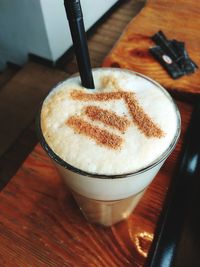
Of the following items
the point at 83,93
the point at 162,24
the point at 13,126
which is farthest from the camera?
the point at 13,126

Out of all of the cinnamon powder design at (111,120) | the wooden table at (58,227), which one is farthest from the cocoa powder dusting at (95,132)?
the wooden table at (58,227)

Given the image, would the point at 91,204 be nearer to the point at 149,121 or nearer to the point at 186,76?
the point at 149,121

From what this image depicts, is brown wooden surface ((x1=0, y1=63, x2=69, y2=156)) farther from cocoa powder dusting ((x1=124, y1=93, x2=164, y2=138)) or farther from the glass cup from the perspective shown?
cocoa powder dusting ((x1=124, y1=93, x2=164, y2=138))

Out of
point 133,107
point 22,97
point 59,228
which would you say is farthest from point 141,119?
point 22,97

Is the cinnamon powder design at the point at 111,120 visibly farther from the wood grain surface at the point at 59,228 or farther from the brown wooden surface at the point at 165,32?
the brown wooden surface at the point at 165,32

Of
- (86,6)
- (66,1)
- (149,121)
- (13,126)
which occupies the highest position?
(66,1)

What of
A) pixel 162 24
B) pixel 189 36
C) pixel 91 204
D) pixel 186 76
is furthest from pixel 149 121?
pixel 162 24
